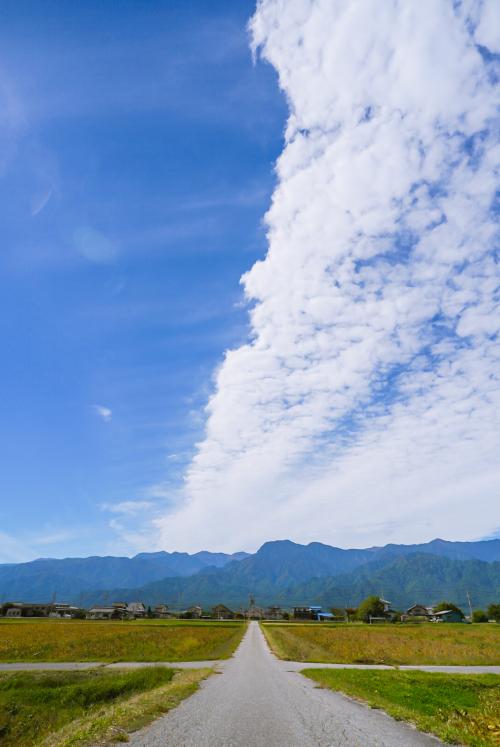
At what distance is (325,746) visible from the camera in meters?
11.8

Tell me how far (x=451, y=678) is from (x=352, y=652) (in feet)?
70.2

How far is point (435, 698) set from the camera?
20078mm

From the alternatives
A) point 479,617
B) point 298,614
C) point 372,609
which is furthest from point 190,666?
point 298,614

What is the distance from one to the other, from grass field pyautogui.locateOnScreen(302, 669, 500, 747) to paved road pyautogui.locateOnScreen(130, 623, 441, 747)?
0.93 meters

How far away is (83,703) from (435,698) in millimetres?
15930

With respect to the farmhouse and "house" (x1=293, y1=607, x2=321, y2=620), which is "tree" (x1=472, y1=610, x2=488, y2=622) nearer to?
"house" (x1=293, y1=607, x2=321, y2=620)

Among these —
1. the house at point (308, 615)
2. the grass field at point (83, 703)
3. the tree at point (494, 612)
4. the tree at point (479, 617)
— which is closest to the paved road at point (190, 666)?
the grass field at point (83, 703)

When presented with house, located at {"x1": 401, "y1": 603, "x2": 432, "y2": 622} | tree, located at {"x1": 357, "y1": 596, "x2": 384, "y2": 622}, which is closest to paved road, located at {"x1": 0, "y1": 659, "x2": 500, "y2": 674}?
tree, located at {"x1": 357, "y1": 596, "x2": 384, "y2": 622}

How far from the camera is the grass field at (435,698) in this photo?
14031 mm

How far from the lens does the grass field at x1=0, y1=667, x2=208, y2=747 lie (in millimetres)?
13836

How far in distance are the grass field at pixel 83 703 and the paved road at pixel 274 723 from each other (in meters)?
0.95

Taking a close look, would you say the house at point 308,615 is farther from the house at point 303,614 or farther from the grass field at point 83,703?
the grass field at point 83,703

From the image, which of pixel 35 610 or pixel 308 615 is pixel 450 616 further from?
pixel 35 610

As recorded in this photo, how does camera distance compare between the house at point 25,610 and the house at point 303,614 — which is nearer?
the house at point 25,610
